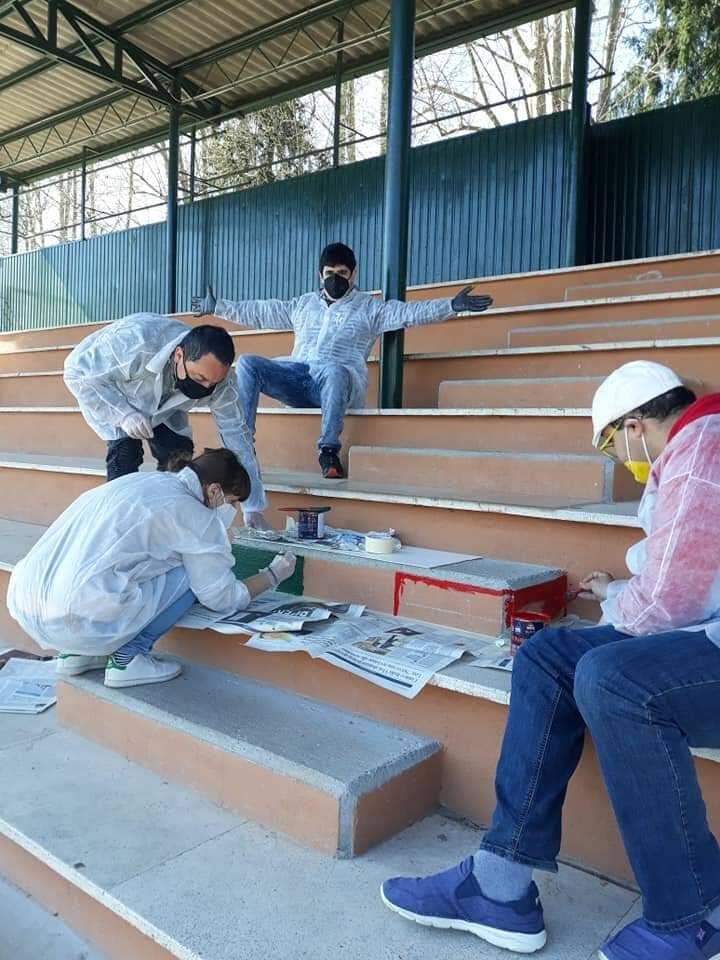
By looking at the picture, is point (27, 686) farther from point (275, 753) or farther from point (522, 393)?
point (522, 393)

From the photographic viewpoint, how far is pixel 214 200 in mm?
7230

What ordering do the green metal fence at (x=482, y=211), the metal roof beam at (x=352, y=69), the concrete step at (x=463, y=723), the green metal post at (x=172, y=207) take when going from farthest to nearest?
the green metal post at (x=172, y=207) < the metal roof beam at (x=352, y=69) < the green metal fence at (x=482, y=211) < the concrete step at (x=463, y=723)

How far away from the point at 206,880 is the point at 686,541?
1.03 metres

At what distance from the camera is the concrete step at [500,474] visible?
Answer: 7.06ft

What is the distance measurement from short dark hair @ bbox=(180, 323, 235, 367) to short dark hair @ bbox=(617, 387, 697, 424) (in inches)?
50.0

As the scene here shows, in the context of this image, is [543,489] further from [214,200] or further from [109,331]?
[214,200]

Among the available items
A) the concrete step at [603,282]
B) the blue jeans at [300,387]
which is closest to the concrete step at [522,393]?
the blue jeans at [300,387]

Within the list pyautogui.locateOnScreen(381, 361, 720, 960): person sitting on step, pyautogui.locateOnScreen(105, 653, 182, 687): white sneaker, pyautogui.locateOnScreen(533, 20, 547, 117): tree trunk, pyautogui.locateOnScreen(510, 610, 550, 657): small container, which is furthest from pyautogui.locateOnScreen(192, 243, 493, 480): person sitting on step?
pyautogui.locateOnScreen(533, 20, 547, 117): tree trunk

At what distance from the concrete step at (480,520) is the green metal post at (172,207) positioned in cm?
513

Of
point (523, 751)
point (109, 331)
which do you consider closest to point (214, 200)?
point (109, 331)

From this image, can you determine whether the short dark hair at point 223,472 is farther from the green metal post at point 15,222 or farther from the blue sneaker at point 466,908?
the green metal post at point 15,222

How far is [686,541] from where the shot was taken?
1119mm

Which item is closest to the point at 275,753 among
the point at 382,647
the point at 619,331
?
the point at 382,647

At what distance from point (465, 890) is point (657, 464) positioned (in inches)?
31.0
